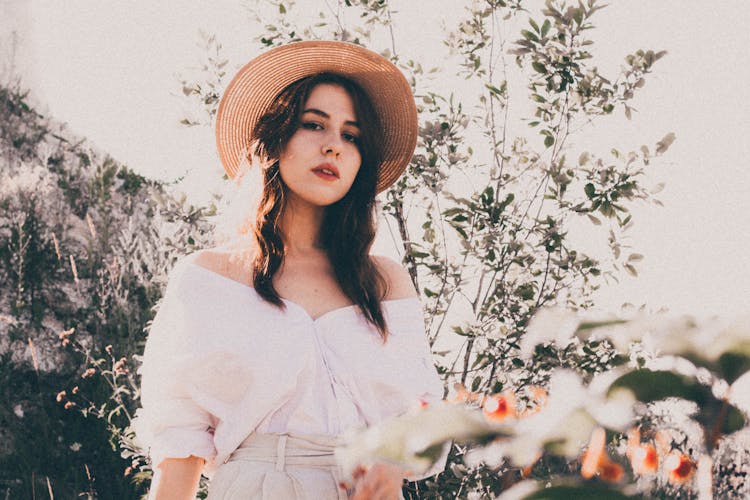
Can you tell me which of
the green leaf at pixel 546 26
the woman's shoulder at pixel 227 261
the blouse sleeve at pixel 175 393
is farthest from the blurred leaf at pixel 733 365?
the green leaf at pixel 546 26

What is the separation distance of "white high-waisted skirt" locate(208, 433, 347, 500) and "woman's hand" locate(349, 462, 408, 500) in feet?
0.48

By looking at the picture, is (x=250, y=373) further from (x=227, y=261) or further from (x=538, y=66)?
(x=538, y=66)

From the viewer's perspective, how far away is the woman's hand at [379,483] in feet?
4.71

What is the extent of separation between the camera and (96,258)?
598 centimetres

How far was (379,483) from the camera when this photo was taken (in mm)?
1543

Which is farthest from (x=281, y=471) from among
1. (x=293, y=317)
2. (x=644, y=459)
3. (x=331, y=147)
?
(x=644, y=459)

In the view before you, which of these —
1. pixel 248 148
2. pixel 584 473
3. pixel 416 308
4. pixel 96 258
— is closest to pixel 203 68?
pixel 248 148

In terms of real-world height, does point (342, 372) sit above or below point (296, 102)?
below

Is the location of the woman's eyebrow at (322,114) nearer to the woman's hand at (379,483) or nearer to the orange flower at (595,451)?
the woman's hand at (379,483)

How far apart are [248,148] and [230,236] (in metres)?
0.30

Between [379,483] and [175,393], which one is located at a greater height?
[175,393]

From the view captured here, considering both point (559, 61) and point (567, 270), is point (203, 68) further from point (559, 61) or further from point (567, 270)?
point (567, 270)

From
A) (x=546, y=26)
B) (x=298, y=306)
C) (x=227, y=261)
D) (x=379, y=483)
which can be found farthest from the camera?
(x=546, y=26)

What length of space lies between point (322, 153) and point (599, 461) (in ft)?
5.79
